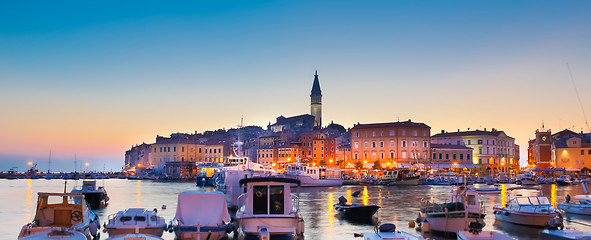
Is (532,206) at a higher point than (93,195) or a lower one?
higher

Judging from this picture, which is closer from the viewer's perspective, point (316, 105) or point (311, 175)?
point (311, 175)

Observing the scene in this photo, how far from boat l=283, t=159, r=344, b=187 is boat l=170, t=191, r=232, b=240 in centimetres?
5176

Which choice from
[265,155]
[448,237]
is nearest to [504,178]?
[265,155]

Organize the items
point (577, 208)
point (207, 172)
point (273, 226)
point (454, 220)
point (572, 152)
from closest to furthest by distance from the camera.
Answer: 1. point (273, 226)
2. point (454, 220)
3. point (577, 208)
4. point (207, 172)
5. point (572, 152)

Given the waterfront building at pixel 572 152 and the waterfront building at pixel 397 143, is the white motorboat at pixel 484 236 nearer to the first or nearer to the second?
the waterfront building at pixel 397 143

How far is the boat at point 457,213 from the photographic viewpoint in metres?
22.8

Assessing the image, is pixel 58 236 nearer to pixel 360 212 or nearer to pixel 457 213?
pixel 457 213

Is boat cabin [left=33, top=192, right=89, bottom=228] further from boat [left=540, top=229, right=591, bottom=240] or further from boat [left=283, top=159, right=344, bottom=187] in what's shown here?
boat [left=283, top=159, right=344, bottom=187]

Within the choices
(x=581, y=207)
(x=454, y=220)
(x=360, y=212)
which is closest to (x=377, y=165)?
(x=581, y=207)

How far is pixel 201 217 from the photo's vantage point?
21109 millimetres

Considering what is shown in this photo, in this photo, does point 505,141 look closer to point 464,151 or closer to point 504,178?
point 464,151

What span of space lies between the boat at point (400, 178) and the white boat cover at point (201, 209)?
65406 millimetres

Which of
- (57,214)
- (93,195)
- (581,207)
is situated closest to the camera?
(57,214)

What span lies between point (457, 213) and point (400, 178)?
6369 cm
